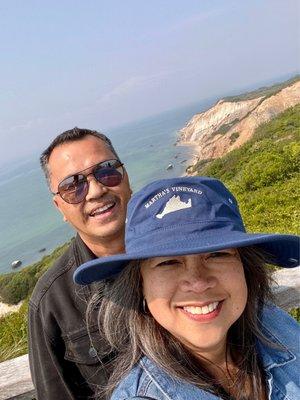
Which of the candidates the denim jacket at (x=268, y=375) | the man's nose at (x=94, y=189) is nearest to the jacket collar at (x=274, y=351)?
the denim jacket at (x=268, y=375)

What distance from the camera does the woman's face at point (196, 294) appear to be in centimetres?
164

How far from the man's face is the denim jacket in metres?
1.01

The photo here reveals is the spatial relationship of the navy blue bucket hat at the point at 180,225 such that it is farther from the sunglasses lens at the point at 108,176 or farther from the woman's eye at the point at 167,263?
the sunglasses lens at the point at 108,176

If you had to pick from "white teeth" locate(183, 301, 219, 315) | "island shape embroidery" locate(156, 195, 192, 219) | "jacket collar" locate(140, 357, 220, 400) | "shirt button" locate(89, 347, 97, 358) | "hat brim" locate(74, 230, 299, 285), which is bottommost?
"shirt button" locate(89, 347, 97, 358)

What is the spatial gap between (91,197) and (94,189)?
5 cm

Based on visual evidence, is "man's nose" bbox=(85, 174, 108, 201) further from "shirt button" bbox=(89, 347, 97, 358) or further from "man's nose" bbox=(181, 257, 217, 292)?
"man's nose" bbox=(181, 257, 217, 292)

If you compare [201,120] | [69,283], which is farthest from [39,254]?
[69,283]

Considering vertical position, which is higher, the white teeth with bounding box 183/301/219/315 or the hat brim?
the hat brim

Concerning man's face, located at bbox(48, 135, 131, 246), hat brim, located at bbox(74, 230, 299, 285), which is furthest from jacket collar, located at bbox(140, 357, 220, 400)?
man's face, located at bbox(48, 135, 131, 246)

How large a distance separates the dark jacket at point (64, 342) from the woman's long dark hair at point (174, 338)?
0.44m

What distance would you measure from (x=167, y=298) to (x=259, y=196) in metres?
10.1

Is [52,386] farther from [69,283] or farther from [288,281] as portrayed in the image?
[288,281]

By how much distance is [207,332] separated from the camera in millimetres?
1651

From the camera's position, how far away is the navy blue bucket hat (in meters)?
1.50
